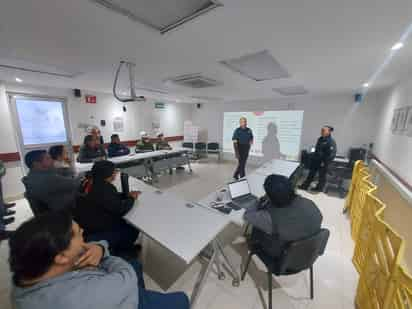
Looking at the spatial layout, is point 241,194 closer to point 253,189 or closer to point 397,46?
point 253,189

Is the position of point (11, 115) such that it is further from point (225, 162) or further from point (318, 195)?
point (318, 195)

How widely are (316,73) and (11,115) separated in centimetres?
595

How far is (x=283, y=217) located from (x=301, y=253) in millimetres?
290

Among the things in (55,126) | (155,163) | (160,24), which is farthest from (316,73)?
(55,126)

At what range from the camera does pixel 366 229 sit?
5.57ft

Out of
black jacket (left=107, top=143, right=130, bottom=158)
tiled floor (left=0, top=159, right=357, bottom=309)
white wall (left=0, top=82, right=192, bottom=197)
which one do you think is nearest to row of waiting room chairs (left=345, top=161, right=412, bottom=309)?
tiled floor (left=0, top=159, right=357, bottom=309)

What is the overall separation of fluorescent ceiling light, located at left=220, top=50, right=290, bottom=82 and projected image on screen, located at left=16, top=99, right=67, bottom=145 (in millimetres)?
4394

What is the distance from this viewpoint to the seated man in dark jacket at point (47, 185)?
1.78 m

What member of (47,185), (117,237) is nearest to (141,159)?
(47,185)

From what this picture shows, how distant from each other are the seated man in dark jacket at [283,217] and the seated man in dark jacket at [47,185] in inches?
76.6

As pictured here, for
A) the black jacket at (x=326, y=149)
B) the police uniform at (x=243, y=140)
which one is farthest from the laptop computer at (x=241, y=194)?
the black jacket at (x=326, y=149)

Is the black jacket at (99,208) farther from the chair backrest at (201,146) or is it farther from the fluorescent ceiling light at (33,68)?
the chair backrest at (201,146)

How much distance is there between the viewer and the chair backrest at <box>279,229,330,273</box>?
1.20 metres

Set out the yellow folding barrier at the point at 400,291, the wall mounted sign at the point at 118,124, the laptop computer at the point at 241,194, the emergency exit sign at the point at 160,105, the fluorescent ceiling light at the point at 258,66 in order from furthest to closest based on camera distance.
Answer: the emergency exit sign at the point at 160,105, the wall mounted sign at the point at 118,124, the fluorescent ceiling light at the point at 258,66, the laptop computer at the point at 241,194, the yellow folding barrier at the point at 400,291
